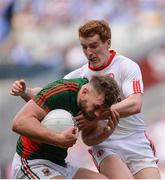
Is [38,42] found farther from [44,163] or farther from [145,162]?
[44,163]

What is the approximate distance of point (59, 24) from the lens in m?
15.2

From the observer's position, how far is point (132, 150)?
6.20 m

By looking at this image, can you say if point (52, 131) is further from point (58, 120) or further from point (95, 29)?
point (95, 29)

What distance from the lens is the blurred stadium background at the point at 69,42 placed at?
12914 mm

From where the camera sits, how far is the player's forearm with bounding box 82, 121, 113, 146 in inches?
214

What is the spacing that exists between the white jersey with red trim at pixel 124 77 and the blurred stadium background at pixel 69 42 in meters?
5.87

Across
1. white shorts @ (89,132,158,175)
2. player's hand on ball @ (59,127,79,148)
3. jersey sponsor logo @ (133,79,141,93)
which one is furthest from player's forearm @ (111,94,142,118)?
player's hand on ball @ (59,127,79,148)

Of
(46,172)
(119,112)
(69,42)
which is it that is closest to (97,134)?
(119,112)

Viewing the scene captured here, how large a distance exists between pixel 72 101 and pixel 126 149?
1294 mm

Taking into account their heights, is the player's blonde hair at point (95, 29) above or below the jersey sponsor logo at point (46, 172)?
above

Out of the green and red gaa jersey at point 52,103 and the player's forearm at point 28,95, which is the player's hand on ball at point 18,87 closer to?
the player's forearm at point 28,95

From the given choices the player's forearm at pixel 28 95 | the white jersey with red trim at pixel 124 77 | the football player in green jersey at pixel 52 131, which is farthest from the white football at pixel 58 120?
the white jersey with red trim at pixel 124 77

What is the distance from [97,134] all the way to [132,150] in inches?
30.4

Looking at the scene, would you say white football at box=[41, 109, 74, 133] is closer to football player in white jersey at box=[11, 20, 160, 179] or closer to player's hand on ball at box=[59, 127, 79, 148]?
player's hand on ball at box=[59, 127, 79, 148]
